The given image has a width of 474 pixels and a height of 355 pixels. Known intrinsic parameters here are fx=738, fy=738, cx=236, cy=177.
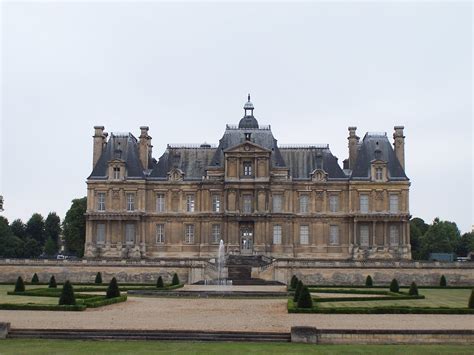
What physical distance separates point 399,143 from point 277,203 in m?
10.6

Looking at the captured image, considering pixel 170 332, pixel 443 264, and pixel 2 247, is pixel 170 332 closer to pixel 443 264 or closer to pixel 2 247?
pixel 443 264

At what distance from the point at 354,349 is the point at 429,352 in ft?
5.45

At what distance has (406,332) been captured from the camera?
59.2ft

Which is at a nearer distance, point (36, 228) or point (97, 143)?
point (97, 143)

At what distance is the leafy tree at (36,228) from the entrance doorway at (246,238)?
1591 inches

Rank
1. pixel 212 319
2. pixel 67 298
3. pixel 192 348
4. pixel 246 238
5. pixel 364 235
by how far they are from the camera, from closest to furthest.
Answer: pixel 192 348 < pixel 212 319 < pixel 67 298 < pixel 364 235 < pixel 246 238

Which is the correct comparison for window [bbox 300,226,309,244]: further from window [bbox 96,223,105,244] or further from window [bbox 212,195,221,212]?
window [bbox 96,223,105,244]

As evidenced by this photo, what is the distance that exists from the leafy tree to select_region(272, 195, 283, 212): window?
41955 millimetres

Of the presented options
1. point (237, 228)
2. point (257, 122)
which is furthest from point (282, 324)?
point (257, 122)

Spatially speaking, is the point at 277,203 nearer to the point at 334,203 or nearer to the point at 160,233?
the point at 334,203

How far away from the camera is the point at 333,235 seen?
5525 centimetres

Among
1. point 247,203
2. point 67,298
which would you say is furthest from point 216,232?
point 67,298

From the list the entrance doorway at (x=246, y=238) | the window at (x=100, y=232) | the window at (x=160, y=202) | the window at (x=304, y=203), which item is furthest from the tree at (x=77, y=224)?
the window at (x=304, y=203)

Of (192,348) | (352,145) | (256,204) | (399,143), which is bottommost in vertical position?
(192,348)
